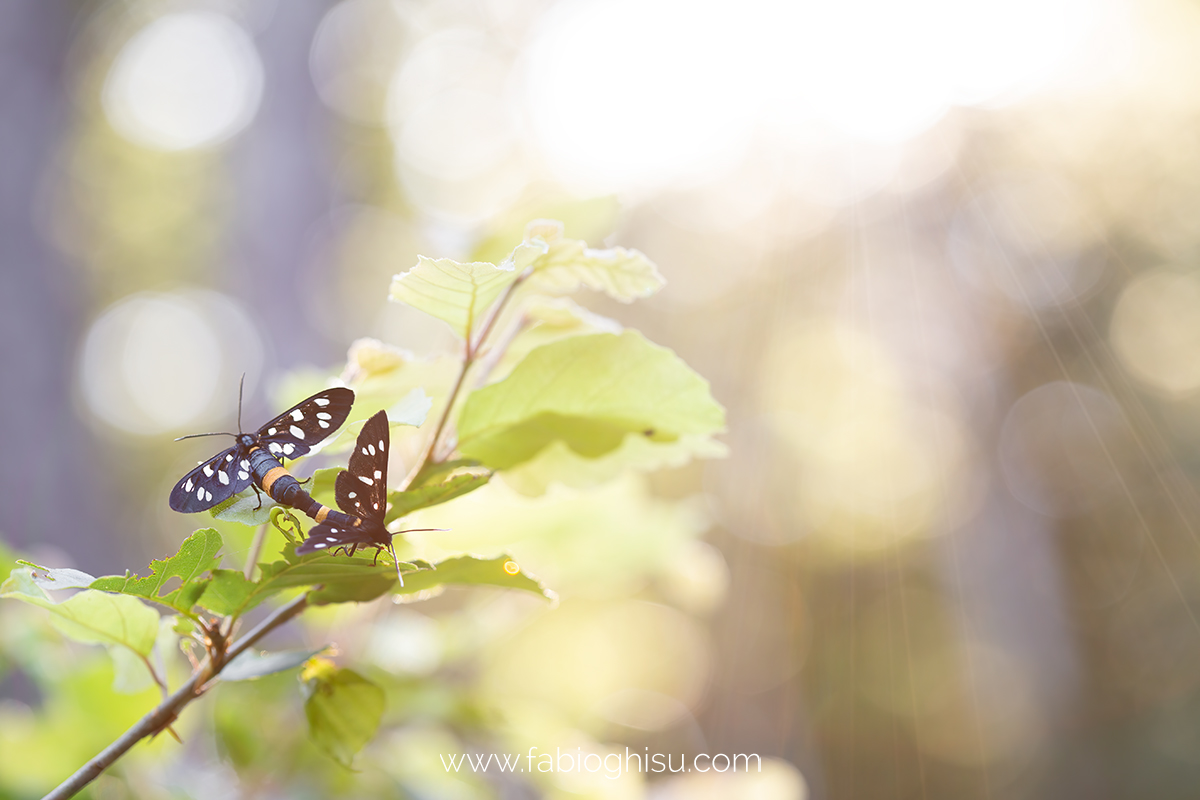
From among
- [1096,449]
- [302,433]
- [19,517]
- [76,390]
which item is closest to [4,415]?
[19,517]

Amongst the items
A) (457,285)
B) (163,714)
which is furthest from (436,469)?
(163,714)

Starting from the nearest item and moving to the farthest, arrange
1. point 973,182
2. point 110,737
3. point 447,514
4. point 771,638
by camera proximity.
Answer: point 110,737 < point 447,514 < point 973,182 < point 771,638

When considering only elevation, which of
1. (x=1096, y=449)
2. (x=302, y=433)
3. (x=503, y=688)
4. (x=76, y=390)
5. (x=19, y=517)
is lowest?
(x=1096, y=449)

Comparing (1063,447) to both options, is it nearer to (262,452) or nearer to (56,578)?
(262,452)

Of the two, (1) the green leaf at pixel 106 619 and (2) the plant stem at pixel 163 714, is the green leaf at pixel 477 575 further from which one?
(1) the green leaf at pixel 106 619

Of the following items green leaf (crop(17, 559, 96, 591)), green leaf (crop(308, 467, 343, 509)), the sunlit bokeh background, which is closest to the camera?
green leaf (crop(17, 559, 96, 591))

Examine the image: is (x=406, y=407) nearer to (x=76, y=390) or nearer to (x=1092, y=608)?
(x=76, y=390)

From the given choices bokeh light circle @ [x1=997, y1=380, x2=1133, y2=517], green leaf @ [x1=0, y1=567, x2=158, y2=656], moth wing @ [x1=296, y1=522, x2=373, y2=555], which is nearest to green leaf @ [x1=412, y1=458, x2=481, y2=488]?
moth wing @ [x1=296, y1=522, x2=373, y2=555]

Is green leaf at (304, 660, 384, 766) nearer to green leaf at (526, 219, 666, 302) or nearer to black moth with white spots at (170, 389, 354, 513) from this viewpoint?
black moth with white spots at (170, 389, 354, 513)
